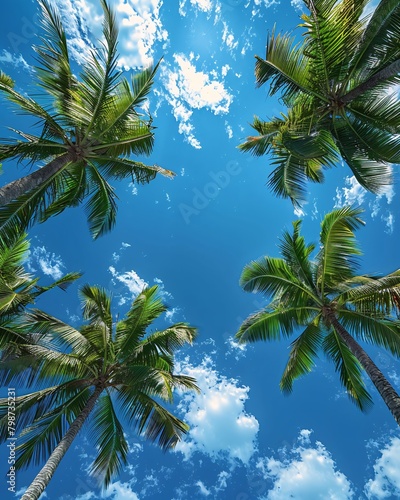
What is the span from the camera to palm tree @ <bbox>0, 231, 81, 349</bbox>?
876 centimetres

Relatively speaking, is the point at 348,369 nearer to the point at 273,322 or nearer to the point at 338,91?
the point at 273,322

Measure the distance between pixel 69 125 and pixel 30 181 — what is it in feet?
6.84

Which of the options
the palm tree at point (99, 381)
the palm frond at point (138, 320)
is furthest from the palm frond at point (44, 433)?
the palm frond at point (138, 320)

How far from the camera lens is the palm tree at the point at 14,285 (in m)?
8.76

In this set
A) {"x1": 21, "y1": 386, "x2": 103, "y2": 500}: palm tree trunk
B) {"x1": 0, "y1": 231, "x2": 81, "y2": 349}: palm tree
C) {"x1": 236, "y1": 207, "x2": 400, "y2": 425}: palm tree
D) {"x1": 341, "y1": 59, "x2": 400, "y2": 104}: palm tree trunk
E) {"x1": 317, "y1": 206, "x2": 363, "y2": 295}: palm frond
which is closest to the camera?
{"x1": 21, "y1": 386, "x2": 103, "y2": 500}: palm tree trunk

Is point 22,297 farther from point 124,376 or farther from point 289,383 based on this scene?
point 289,383

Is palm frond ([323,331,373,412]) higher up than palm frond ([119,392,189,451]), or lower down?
higher up

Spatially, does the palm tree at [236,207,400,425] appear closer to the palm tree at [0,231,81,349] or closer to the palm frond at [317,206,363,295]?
the palm frond at [317,206,363,295]

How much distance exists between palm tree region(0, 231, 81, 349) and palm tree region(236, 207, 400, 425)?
6165mm

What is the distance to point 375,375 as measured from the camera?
8836 millimetres

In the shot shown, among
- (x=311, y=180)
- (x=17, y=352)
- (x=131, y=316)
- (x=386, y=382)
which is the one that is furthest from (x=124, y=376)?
(x=311, y=180)

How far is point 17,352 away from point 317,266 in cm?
932

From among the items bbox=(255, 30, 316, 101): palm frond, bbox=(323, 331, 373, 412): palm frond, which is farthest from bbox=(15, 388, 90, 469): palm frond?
bbox=(255, 30, 316, 101): palm frond

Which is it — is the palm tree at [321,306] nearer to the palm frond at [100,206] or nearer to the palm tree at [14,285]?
the palm frond at [100,206]
